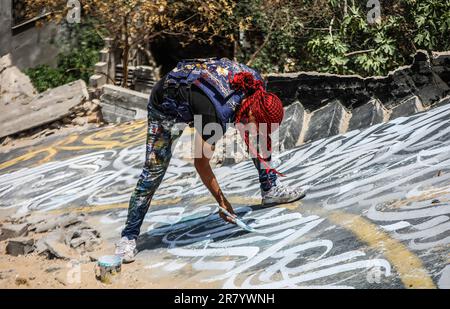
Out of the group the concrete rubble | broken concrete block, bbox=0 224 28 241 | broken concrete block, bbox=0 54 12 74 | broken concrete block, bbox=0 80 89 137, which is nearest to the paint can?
the concrete rubble

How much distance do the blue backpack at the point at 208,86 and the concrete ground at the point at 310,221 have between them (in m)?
0.91

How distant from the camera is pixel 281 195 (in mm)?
4855

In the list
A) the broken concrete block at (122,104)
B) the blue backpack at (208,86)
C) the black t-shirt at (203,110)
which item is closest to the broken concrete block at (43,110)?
the broken concrete block at (122,104)

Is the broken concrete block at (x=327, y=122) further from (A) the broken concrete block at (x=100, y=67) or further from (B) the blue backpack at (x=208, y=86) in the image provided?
(A) the broken concrete block at (x=100, y=67)

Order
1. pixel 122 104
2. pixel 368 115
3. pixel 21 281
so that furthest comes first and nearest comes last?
pixel 122 104, pixel 368 115, pixel 21 281

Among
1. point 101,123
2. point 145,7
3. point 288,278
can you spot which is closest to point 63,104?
point 101,123

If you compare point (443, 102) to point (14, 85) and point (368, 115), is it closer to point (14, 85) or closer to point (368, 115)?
point (368, 115)

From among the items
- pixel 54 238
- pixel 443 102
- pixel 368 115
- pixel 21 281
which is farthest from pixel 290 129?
pixel 21 281

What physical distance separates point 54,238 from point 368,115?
3489mm

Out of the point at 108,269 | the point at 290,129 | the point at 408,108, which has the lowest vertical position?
the point at 108,269

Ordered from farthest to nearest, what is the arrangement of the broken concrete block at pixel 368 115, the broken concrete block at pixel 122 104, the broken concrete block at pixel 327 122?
1. the broken concrete block at pixel 122 104
2. the broken concrete block at pixel 327 122
3. the broken concrete block at pixel 368 115

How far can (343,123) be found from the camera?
687 centimetres

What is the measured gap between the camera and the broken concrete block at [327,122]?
6.82 meters

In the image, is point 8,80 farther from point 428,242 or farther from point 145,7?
point 428,242
